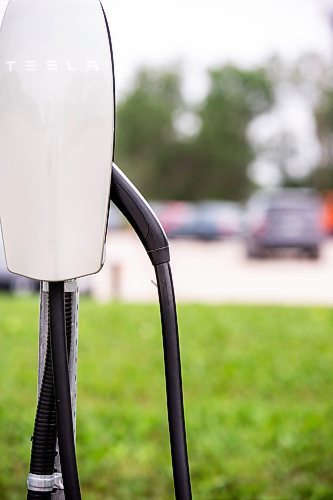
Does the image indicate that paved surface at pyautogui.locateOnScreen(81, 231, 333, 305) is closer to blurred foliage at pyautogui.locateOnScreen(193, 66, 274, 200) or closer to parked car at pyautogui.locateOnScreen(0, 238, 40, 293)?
parked car at pyautogui.locateOnScreen(0, 238, 40, 293)

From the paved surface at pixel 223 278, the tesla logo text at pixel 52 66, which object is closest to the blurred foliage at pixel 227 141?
the paved surface at pixel 223 278

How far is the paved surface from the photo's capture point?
10.0m

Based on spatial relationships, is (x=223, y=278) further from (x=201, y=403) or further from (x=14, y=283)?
(x=201, y=403)

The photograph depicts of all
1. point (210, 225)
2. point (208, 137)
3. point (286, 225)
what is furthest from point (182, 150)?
point (286, 225)

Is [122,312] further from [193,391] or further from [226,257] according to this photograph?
[226,257]

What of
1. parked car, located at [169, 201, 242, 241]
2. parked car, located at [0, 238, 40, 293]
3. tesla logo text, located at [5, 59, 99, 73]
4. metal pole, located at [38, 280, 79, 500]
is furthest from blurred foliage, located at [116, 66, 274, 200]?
tesla logo text, located at [5, 59, 99, 73]

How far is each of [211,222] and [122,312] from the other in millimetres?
13574

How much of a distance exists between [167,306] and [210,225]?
18.9 metres

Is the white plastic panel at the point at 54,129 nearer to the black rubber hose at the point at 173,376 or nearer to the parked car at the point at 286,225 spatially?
the black rubber hose at the point at 173,376

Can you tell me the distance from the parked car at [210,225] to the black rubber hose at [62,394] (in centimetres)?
A: 1885

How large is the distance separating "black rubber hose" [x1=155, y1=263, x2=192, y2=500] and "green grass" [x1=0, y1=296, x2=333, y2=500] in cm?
160

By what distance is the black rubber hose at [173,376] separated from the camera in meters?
1.28

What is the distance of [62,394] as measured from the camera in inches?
49.2

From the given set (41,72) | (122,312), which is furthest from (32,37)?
(122,312)
